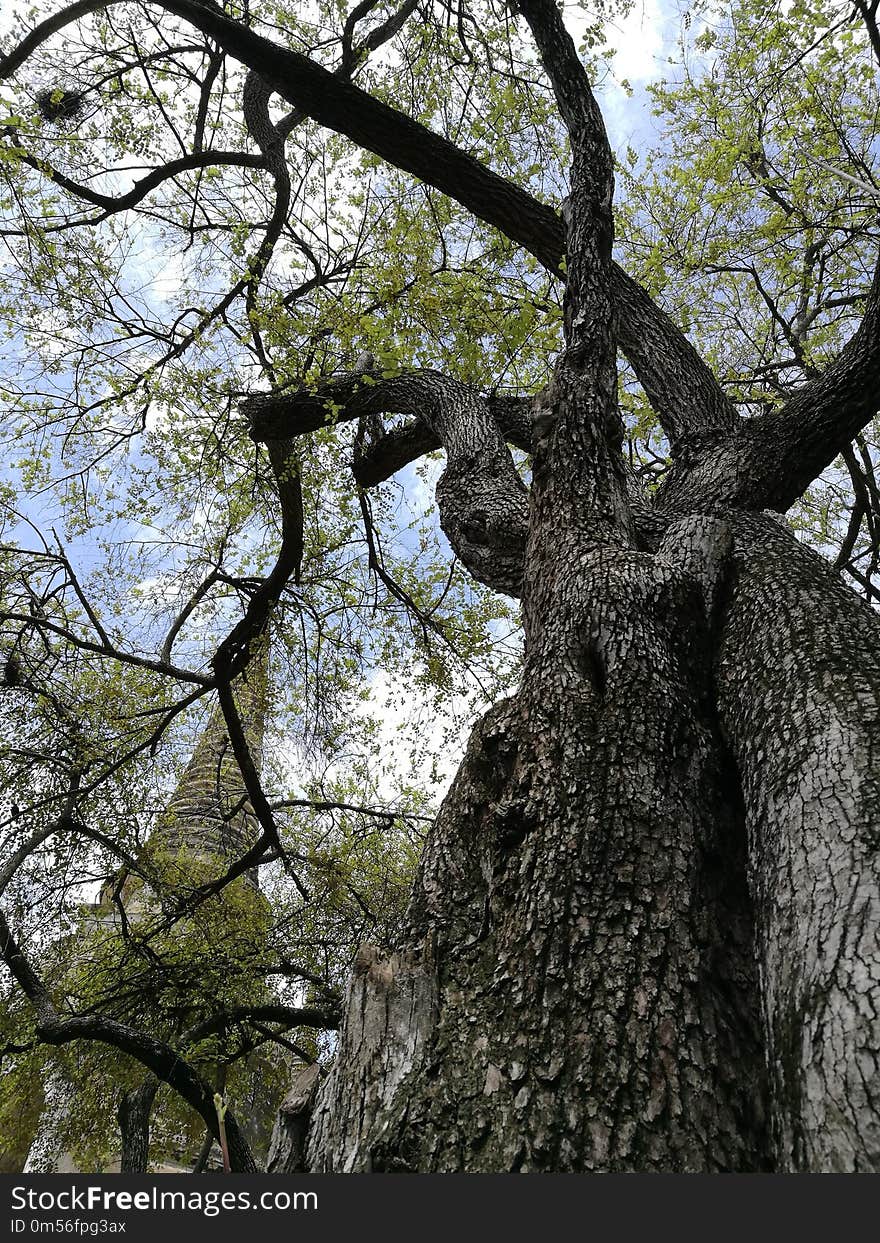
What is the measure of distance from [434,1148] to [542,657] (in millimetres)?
1796

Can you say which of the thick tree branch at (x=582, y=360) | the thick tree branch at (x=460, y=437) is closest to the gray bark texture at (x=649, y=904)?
the thick tree branch at (x=582, y=360)

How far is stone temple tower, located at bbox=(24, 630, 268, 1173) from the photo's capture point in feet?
28.1

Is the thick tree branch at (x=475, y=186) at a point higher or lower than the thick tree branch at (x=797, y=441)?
higher

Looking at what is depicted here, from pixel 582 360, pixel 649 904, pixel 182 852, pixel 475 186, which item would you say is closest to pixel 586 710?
pixel 649 904

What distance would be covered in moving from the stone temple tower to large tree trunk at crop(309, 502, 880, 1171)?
626 centimetres

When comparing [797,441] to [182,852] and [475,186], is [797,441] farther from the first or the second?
[182,852]

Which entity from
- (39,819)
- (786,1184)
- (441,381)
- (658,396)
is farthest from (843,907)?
(39,819)

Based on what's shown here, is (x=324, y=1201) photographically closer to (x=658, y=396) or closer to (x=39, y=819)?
(x=658, y=396)

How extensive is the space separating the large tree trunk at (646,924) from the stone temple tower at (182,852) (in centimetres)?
626

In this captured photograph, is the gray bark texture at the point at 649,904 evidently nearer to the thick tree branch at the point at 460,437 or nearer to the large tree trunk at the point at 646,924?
the large tree trunk at the point at 646,924

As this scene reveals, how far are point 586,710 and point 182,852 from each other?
8313 mm

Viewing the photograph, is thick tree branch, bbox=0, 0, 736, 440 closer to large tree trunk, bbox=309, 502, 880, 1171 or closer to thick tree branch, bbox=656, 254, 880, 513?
thick tree branch, bbox=656, 254, 880, 513

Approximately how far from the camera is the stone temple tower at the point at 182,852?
8.57 m

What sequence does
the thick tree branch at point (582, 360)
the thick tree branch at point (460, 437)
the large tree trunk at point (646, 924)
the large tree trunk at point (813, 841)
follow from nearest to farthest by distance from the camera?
the large tree trunk at point (813, 841), the large tree trunk at point (646, 924), the thick tree branch at point (582, 360), the thick tree branch at point (460, 437)
